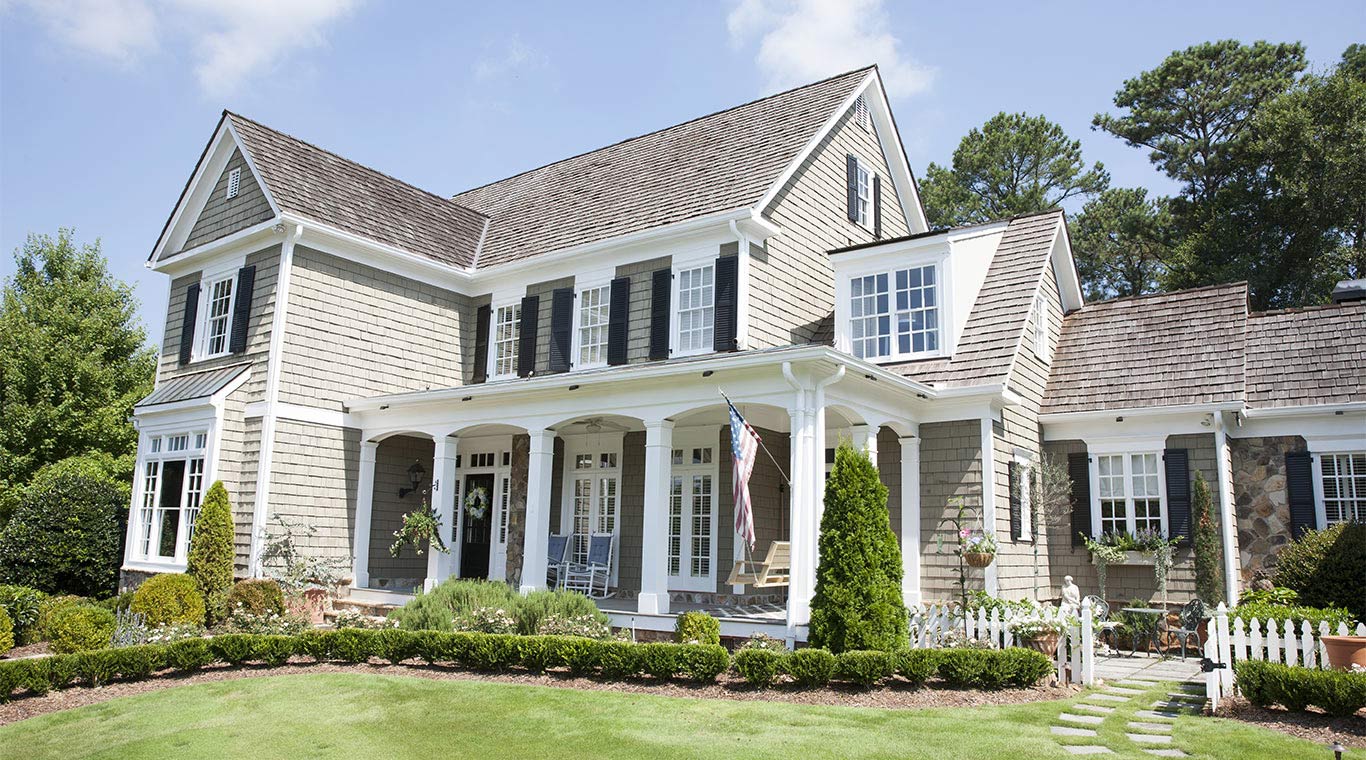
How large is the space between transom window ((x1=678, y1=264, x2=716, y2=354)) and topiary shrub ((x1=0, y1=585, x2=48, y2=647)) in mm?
10857

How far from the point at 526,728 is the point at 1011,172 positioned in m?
31.3

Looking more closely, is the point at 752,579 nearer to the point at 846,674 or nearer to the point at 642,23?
the point at 846,674

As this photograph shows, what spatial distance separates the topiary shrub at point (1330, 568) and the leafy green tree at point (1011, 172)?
2191cm

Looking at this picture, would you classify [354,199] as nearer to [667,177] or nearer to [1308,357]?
[667,177]

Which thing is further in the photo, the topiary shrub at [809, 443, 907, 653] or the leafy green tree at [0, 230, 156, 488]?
the leafy green tree at [0, 230, 156, 488]

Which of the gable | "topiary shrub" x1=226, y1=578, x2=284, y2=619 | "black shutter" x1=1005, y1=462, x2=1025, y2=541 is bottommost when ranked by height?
"topiary shrub" x1=226, y1=578, x2=284, y2=619

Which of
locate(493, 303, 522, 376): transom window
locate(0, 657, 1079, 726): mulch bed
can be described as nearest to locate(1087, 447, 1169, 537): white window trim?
locate(0, 657, 1079, 726): mulch bed

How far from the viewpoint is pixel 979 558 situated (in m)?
12.4

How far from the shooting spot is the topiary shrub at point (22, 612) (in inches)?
559

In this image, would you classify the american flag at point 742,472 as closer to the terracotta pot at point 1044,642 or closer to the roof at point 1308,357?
the terracotta pot at point 1044,642

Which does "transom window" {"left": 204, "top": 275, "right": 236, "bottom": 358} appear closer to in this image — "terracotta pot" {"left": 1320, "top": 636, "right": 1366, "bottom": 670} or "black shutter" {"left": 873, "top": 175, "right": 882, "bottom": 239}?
"black shutter" {"left": 873, "top": 175, "right": 882, "bottom": 239}

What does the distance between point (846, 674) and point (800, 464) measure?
273 centimetres

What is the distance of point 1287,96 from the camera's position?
2616cm

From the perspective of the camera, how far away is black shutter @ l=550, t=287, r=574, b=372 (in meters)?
16.7
